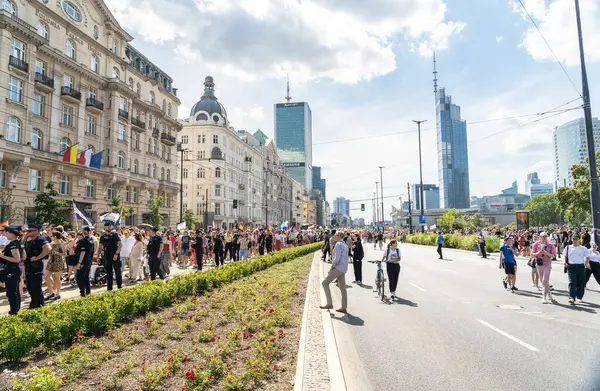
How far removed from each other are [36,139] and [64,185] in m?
4.62

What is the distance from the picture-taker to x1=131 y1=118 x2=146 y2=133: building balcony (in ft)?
138

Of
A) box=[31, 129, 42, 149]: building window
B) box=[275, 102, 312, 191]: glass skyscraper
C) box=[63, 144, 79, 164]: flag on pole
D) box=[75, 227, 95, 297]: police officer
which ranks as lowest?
box=[75, 227, 95, 297]: police officer

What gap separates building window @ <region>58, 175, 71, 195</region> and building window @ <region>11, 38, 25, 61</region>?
31.0 feet

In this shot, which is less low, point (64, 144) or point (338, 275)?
point (64, 144)

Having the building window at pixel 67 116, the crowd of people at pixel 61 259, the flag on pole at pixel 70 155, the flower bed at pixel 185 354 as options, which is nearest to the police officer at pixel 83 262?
the crowd of people at pixel 61 259

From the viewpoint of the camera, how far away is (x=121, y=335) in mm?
6777

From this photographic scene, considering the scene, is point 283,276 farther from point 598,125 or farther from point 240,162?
point 240,162

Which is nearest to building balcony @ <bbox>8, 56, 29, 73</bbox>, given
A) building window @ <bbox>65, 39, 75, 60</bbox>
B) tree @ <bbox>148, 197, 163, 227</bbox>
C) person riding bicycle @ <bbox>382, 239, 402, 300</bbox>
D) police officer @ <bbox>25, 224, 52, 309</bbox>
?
building window @ <bbox>65, 39, 75, 60</bbox>

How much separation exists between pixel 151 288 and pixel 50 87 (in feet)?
92.3

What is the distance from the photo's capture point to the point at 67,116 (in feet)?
108

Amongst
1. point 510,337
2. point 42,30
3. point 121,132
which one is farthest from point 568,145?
point 510,337

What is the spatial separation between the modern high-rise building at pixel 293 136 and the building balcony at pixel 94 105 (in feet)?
492

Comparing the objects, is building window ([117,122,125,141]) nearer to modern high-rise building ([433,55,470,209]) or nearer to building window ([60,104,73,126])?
building window ([60,104,73,126])

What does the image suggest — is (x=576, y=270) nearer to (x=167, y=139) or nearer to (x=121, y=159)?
(x=121, y=159)
